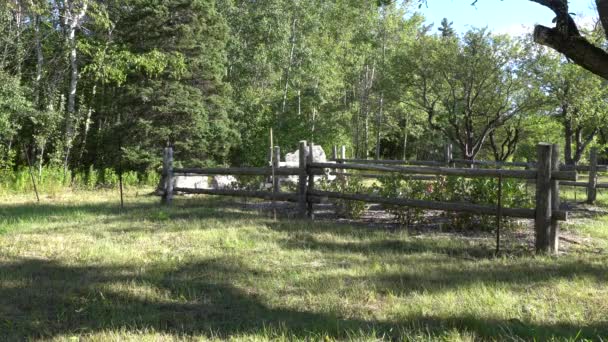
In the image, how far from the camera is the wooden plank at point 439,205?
6766 mm

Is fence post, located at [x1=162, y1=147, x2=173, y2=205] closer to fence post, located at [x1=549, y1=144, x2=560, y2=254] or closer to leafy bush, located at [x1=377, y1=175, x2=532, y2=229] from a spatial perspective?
leafy bush, located at [x1=377, y1=175, x2=532, y2=229]

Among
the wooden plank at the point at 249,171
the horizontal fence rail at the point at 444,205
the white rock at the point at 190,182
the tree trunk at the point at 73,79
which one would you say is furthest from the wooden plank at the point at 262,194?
the tree trunk at the point at 73,79

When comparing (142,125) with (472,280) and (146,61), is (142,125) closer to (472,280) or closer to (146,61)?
(146,61)

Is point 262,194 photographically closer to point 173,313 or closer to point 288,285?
point 288,285

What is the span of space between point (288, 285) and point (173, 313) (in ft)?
4.00

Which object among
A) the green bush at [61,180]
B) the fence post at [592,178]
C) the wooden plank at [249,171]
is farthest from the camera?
the green bush at [61,180]

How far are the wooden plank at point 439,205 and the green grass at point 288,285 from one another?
453 millimetres

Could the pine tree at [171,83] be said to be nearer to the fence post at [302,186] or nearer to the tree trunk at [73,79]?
the tree trunk at [73,79]

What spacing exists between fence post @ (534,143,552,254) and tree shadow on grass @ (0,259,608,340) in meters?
2.77

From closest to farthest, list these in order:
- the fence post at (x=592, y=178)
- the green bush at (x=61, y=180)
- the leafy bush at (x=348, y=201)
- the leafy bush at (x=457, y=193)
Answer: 1. the leafy bush at (x=457, y=193)
2. the leafy bush at (x=348, y=201)
3. the fence post at (x=592, y=178)
4. the green bush at (x=61, y=180)

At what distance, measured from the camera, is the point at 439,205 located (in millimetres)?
7547

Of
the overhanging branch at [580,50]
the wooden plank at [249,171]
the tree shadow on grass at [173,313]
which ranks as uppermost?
the overhanging branch at [580,50]

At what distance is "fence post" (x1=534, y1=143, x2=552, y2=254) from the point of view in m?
6.38

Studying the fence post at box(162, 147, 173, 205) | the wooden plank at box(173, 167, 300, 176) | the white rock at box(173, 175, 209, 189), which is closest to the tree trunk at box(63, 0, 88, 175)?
the white rock at box(173, 175, 209, 189)
